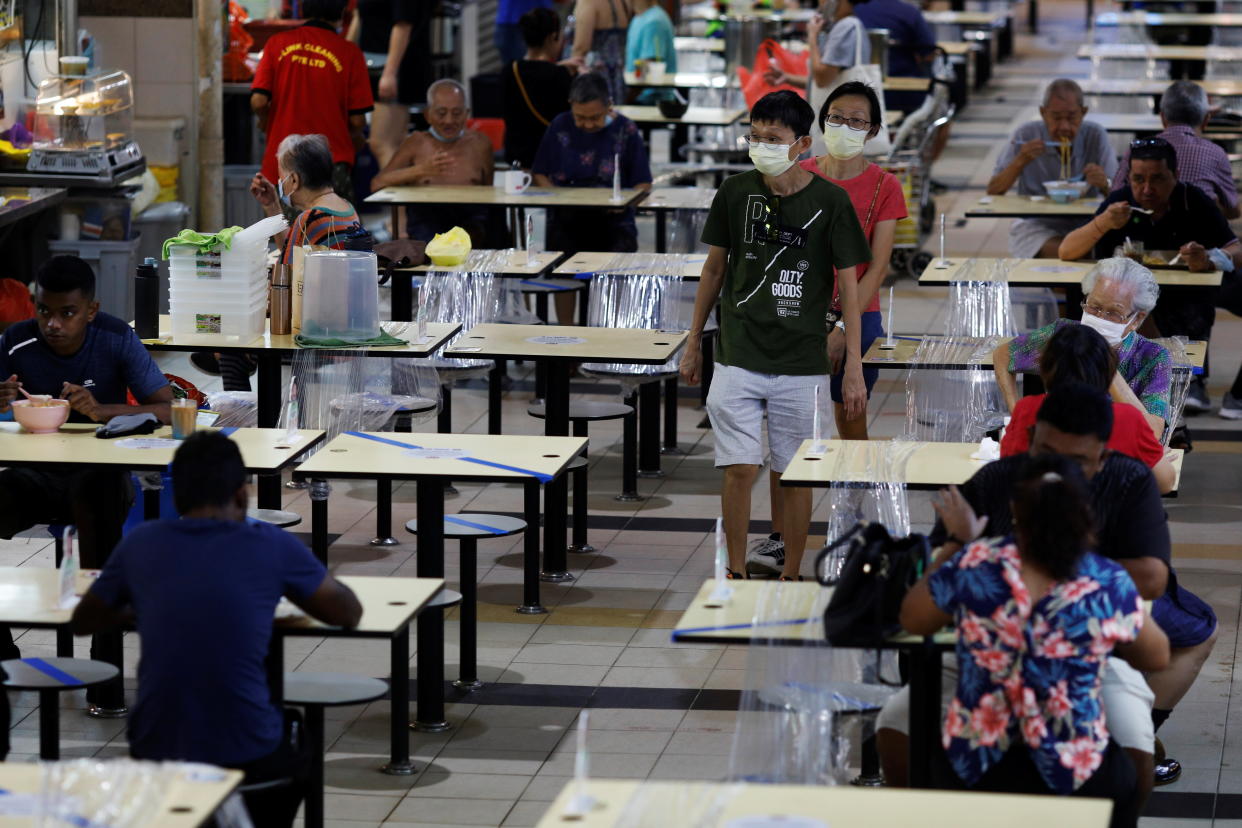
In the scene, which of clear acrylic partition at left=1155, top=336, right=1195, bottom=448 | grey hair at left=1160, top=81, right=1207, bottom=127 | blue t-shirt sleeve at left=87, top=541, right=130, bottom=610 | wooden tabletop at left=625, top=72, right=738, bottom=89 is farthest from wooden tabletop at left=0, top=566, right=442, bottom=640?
wooden tabletop at left=625, top=72, right=738, bottom=89

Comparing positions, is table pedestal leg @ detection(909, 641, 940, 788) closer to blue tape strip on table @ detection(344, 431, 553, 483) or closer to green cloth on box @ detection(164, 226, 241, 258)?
blue tape strip on table @ detection(344, 431, 553, 483)

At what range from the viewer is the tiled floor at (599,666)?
18.8ft

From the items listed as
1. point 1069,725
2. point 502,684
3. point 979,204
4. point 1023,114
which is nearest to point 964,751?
point 1069,725

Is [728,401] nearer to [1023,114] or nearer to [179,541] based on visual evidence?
[179,541]

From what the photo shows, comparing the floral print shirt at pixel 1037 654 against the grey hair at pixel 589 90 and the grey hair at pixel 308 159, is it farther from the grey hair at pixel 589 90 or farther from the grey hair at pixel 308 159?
the grey hair at pixel 589 90

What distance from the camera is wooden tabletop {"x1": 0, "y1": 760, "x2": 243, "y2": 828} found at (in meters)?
3.68

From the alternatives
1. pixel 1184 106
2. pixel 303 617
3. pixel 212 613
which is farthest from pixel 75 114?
pixel 212 613

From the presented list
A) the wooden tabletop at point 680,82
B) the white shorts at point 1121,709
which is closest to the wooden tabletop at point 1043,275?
the white shorts at point 1121,709

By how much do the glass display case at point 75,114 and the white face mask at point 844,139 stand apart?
15.8ft

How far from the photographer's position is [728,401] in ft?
23.0

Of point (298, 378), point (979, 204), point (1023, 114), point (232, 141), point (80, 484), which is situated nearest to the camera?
point (80, 484)

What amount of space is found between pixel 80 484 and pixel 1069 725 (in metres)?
3.28

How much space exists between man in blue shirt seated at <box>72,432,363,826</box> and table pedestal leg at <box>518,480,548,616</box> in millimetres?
1851

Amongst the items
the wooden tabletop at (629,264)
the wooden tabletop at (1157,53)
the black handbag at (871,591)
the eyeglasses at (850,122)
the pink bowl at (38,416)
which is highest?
the wooden tabletop at (1157,53)
